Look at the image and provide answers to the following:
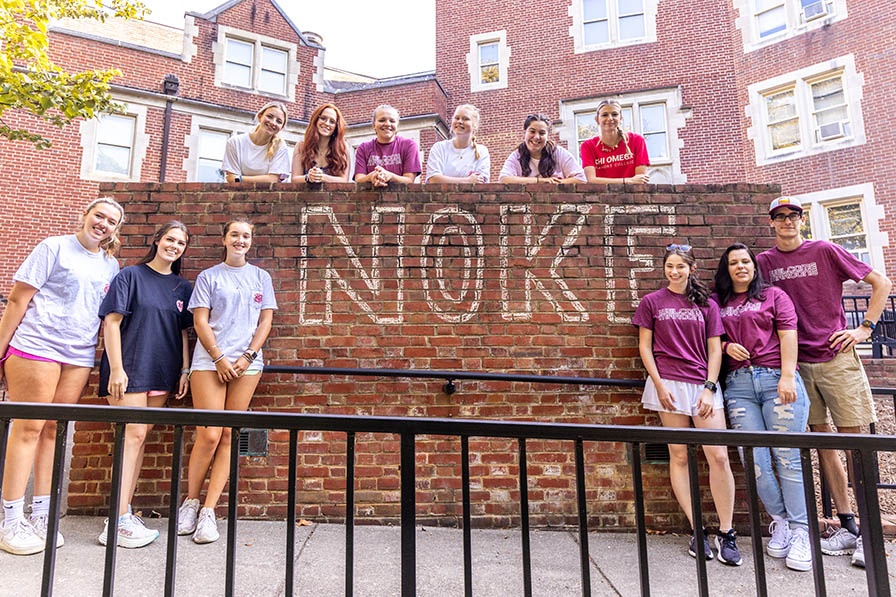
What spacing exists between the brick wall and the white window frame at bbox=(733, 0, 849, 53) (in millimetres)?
13718

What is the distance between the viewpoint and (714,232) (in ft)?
12.9

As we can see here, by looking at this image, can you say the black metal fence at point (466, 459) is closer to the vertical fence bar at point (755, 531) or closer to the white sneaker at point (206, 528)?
the vertical fence bar at point (755, 531)

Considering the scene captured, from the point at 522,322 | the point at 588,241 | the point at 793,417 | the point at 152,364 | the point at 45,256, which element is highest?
the point at 588,241

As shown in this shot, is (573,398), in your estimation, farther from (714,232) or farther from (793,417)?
(714,232)

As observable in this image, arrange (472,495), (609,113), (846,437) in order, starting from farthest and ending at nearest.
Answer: (609,113) < (472,495) < (846,437)

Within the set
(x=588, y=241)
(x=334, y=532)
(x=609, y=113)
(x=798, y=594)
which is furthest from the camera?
(x=609, y=113)

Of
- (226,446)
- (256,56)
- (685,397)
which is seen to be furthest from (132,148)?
(685,397)

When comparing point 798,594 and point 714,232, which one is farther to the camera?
point 714,232

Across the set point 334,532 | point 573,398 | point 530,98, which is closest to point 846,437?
point 573,398

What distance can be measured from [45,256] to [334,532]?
2.51 metres

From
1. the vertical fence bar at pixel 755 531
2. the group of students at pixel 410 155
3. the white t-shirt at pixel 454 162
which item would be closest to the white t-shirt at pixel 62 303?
the group of students at pixel 410 155

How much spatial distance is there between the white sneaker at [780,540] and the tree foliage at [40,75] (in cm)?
912

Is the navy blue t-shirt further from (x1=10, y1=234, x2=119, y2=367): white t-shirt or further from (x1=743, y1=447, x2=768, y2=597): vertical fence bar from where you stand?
(x1=743, y1=447, x2=768, y2=597): vertical fence bar

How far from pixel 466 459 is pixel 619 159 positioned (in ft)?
11.5
